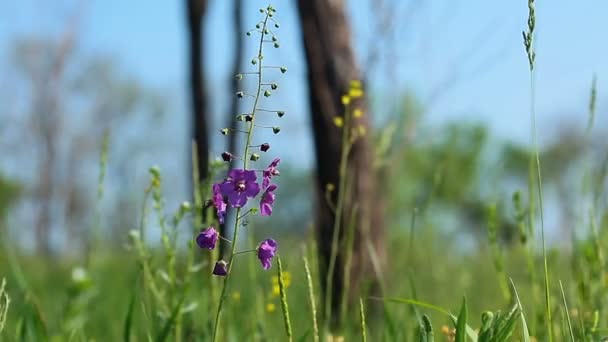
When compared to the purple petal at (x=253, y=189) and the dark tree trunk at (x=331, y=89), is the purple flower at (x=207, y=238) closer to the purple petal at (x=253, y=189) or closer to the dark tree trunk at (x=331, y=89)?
the purple petal at (x=253, y=189)

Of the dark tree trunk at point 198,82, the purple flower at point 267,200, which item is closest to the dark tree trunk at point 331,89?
the dark tree trunk at point 198,82

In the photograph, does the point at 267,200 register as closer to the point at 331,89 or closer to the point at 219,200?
the point at 219,200

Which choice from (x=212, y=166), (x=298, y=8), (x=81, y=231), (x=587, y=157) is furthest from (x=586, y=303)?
(x=81, y=231)

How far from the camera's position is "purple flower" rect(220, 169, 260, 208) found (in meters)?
1.03

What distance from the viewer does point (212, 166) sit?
1798 mm

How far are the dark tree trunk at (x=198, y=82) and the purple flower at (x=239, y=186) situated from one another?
11.3 ft

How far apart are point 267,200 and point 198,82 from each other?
3755mm

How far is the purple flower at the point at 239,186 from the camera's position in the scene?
103cm

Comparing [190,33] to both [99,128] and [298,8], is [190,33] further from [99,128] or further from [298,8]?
[99,128]

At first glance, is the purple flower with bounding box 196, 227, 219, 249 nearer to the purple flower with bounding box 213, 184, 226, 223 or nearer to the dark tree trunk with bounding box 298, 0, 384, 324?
the purple flower with bounding box 213, 184, 226, 223

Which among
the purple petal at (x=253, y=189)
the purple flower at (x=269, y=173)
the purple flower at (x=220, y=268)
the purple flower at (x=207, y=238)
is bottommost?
the purple flower at (x=220, y=268)

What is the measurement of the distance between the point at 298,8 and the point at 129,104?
63.6 ft

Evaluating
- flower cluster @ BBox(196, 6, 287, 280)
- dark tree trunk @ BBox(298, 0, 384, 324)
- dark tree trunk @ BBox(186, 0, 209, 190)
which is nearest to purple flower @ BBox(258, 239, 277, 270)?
flower cluster @ BBox(196, 6, 287, 280)

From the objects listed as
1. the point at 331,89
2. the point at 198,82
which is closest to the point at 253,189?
the point at 331,89
